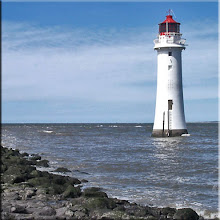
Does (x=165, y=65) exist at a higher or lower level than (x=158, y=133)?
higher

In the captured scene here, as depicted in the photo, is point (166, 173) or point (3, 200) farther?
point (166, 173)

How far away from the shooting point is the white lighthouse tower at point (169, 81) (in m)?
25.1

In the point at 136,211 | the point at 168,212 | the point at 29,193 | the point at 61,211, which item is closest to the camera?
the point at 61,211

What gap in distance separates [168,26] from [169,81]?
11.3ft

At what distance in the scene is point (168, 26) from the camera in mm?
25609

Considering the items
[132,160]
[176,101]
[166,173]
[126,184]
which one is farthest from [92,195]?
[176,101]

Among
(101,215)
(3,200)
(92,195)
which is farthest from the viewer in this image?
(92,195)

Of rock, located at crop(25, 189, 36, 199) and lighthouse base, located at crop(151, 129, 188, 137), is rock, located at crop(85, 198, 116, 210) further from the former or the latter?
lighthouse base, located at crop(151, 129, 188, 137)

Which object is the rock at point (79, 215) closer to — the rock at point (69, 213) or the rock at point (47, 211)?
the rock at point (69, 213)

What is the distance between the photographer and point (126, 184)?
994 centimetres

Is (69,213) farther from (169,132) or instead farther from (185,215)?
(169,132)

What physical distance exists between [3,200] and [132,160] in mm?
8349

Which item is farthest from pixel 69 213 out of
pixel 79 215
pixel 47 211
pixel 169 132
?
pixel 169 132

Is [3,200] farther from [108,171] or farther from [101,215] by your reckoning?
[108,171]
